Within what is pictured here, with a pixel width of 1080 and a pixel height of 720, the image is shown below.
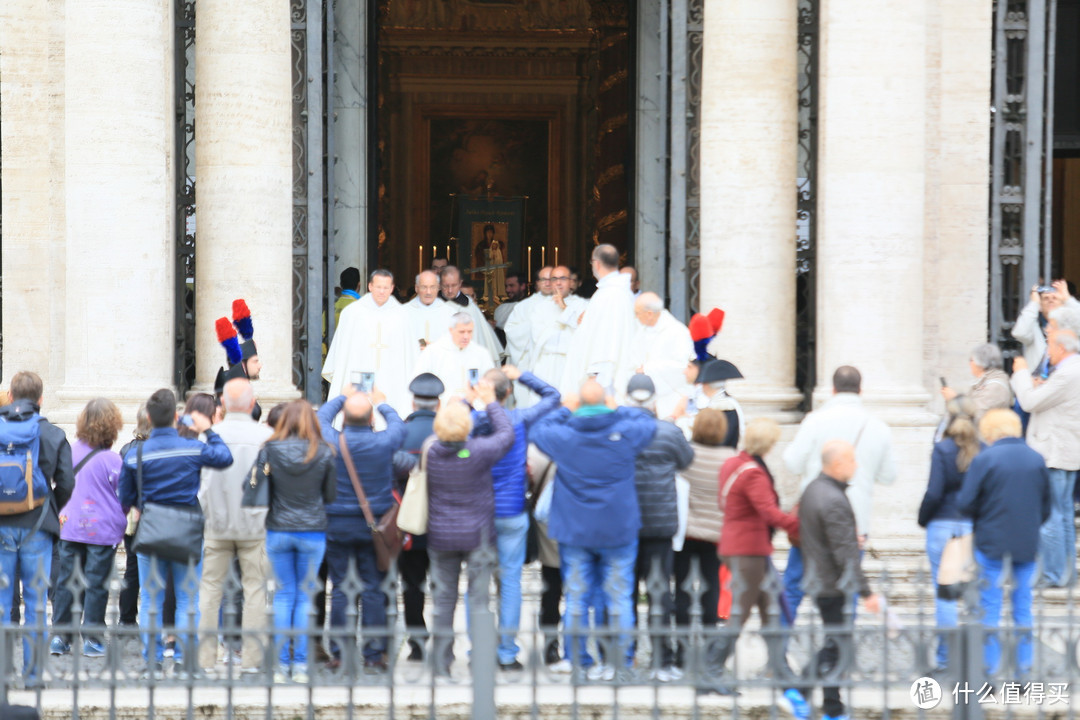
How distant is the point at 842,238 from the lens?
11633 mm

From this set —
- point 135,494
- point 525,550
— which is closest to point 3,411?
point 135,494

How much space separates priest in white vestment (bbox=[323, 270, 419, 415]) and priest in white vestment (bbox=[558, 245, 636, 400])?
5.90 feet

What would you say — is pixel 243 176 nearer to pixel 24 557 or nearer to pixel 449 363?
pixel 449 363

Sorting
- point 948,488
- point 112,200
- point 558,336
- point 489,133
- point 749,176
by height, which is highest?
point 489,133

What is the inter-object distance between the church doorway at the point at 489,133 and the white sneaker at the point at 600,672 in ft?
46.6

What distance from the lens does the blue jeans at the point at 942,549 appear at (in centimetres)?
820

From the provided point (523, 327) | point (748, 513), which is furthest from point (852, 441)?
point (523, 327)

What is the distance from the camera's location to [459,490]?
26.9 feet

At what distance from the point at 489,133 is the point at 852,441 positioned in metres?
15.5

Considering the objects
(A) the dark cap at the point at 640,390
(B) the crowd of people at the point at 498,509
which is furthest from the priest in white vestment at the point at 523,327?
(A) the dark cap at the point at 640,390

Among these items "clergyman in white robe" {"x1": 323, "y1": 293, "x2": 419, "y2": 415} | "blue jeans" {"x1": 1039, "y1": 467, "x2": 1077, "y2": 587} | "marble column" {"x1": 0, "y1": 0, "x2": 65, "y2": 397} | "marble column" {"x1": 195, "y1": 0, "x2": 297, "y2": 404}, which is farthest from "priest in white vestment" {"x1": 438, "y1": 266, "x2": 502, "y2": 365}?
"blue jeans" {"x1": 1039, "y1": 467, "x2": 1077, "y2": 587}

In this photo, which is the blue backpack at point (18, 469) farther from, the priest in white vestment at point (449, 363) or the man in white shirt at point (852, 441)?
the man in white shirt at point (852, 441)

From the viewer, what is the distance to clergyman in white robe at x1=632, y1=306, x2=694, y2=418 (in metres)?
10.3

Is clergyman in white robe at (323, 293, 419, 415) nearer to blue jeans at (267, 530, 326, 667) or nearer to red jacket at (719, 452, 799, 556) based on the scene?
blue jeans at (267, 530, 326, 667)
